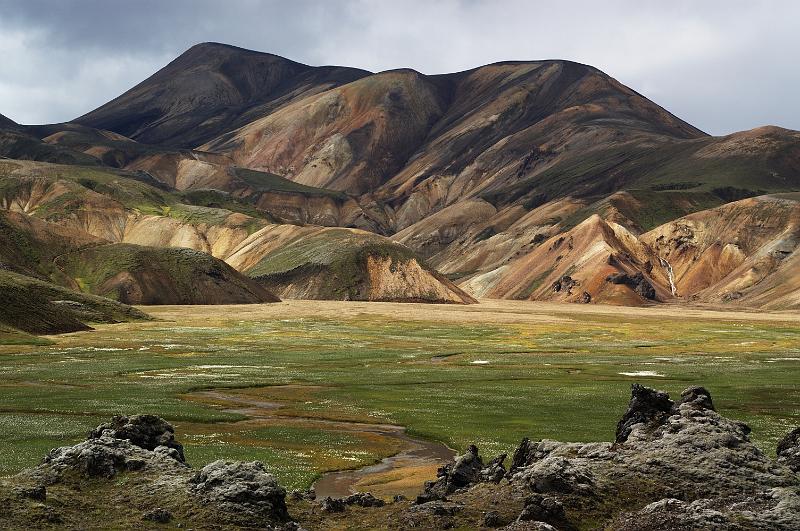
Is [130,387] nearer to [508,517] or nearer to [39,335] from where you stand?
[508,517]

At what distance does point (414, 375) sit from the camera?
265ft

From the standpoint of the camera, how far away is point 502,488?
27531 millimetres

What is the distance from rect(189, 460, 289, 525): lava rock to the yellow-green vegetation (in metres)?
9.97

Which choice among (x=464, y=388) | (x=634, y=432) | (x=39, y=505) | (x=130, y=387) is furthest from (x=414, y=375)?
(x=39, y=505)

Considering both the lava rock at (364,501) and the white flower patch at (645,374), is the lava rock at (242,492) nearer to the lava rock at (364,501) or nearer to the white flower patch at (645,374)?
the lava rock at (364,501)

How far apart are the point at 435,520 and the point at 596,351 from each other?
289ft

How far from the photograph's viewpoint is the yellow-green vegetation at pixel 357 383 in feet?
153

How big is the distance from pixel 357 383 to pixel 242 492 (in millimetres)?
49962

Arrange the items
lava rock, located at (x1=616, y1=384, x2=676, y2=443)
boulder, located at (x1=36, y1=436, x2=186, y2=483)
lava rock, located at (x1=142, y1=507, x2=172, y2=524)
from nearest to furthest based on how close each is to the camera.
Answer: lava rock, located at (x1=142, y1=507, x2=172, y2=524) < boulder, located at (x1=36, y1=436, x2=186, y2=483) < lava rock, located at (x1=616, y1=384, x2=676, y2=443)

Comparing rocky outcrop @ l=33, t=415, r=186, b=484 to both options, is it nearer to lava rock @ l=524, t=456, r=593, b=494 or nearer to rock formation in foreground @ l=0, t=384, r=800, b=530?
rock formation in foreground @ l=0, t=384, r=800, b=530

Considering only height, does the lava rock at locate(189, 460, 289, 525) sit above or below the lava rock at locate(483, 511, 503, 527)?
above

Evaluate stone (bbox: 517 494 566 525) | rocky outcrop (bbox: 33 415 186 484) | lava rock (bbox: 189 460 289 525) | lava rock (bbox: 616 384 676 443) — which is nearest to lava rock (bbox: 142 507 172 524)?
lava rock (bbox: 189 460 289 525)

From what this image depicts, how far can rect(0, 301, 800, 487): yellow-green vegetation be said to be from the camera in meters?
46.6

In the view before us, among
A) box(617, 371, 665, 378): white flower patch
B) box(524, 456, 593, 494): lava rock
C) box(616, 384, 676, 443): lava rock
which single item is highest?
box(616, 384, 676, 443): lava rock
